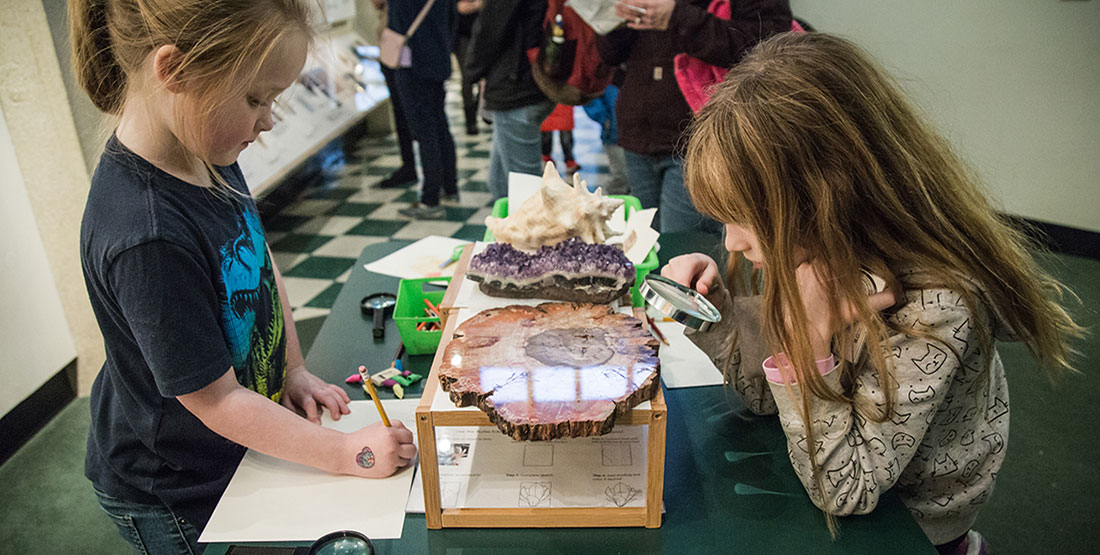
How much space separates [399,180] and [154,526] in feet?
13.4

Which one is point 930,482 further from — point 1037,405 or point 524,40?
point 524,40

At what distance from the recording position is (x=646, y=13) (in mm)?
1960

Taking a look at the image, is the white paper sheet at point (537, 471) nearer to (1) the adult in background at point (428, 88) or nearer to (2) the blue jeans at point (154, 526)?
(2) the blue jeans at point (154, 526)

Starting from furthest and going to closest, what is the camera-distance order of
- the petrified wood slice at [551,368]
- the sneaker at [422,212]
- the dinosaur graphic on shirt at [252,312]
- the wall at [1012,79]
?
the sneaker at [422,212] < the wall at [1012,79] < the dinosaur graphic on shirt at [252,312] < the petrified wood slice at [551,368]

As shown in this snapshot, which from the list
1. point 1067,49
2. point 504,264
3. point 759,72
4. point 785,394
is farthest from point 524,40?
point 1067,49

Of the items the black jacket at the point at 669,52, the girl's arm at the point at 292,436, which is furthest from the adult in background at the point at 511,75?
the girl's arm at the point at 292,436

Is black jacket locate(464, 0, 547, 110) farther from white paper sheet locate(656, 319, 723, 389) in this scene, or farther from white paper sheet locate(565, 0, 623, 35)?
white paper sheet locate(656, 319, 723, 389)

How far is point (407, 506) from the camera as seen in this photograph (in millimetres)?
1022

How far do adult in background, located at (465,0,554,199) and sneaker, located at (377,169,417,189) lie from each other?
2095 millimetres

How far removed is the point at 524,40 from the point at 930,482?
7.19ft

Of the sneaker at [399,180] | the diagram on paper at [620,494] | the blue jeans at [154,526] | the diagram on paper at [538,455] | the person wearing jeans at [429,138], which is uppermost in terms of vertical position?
the diagram on paper at [538,455]

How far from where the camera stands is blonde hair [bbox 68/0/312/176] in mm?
923

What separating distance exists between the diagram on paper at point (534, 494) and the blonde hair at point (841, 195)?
369mm

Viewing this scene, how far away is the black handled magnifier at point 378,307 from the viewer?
1535mm
